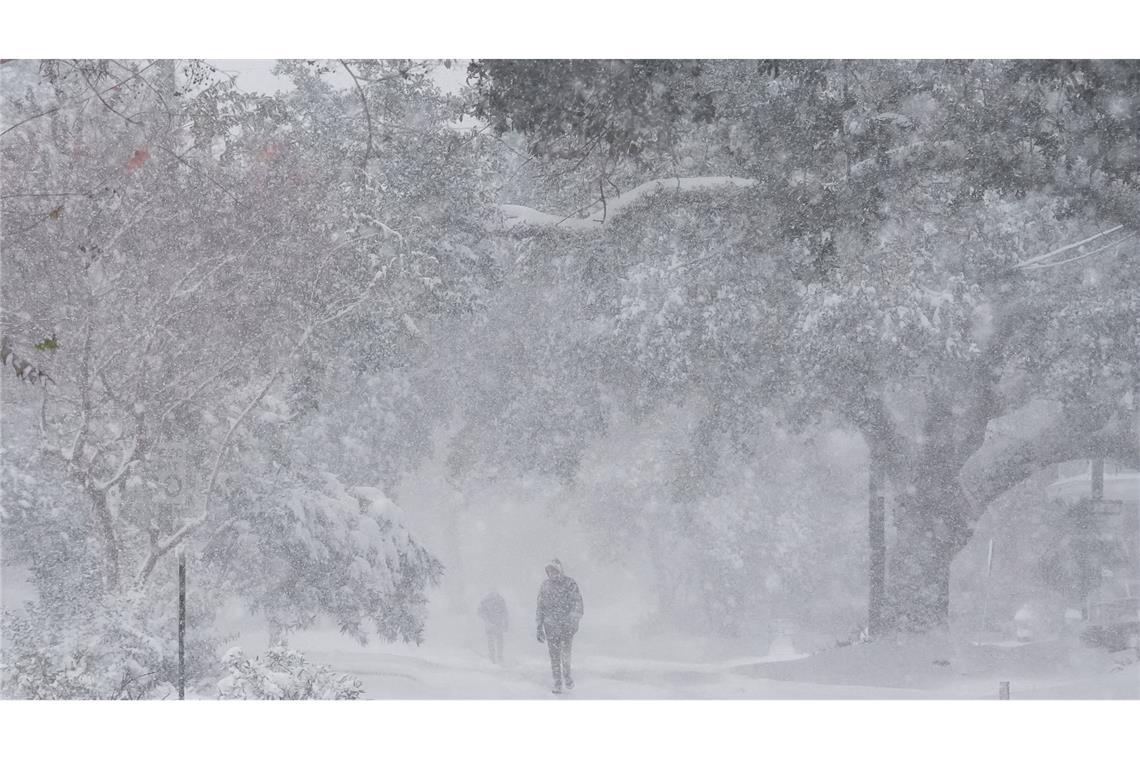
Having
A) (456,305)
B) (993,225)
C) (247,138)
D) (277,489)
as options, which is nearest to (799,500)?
(993,225)

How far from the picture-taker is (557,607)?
6348mm

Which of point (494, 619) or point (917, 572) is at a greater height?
point (917, 572)

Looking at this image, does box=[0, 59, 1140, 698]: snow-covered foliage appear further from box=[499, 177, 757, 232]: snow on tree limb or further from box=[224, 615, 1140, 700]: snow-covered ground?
box=[224, 615, 1140, 700]: snow-covered ground

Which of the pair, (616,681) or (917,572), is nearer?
(616,681)

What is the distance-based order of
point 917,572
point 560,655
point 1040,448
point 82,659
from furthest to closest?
point 1040,448
point 917,572
point 560,655
point 82,659

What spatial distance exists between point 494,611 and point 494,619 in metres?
0.05

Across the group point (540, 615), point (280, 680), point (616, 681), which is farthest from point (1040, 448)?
point (280, 680)

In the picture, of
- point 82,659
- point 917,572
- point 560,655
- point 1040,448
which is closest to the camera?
point 82,659

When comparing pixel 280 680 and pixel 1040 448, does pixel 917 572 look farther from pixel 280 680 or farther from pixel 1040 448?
pixel 280 680

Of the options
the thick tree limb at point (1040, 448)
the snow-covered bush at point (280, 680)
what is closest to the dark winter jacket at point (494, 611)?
the snow-covered bush at point (280, 680)

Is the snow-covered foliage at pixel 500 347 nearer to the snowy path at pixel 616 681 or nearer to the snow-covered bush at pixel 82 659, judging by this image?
the snow-covered bush at pixel 82 659

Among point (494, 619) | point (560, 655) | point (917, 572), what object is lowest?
point (560, 655)
